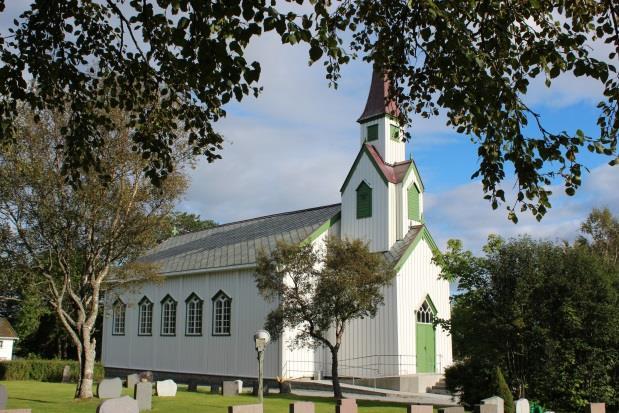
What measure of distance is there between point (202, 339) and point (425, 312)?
35.7ft

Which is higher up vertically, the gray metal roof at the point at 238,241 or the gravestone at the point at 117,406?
the gray metal roof at the point at 238,241

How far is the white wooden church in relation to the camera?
2766 centimetres

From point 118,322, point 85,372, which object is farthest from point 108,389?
point 118,322

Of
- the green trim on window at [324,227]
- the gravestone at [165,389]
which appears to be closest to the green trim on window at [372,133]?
the green trim on window at [324,227]

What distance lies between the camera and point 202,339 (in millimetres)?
31938

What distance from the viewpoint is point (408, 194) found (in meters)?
30.4

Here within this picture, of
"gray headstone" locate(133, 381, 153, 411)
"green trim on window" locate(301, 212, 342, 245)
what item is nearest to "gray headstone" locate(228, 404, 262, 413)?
"gray headstone" locate(133, 381, 153, 411)

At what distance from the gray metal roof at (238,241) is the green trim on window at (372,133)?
3.68 meters

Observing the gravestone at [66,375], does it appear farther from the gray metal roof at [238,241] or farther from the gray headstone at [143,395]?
the gray headstone at [143,395]

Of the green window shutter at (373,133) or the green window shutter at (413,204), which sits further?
the green window shutter at (373,133)

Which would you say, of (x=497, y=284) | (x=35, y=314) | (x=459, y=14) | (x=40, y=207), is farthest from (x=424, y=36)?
(x=35, y=314)

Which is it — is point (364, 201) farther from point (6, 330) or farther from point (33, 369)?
point (6, 330)

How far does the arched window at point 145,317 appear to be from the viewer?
118 feet

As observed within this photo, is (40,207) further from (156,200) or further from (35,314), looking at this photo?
(35,314)
